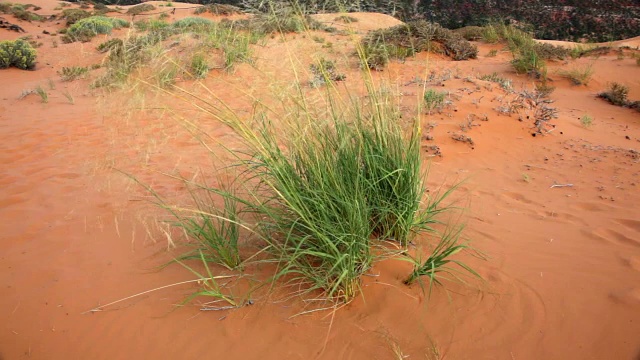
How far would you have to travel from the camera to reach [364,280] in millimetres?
2455

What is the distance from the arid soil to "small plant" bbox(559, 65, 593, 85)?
16.6 feet

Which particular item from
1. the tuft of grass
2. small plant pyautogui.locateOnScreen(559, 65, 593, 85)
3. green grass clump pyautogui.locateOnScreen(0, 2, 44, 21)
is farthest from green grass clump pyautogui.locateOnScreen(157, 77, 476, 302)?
green grass clump pyautogui.locateOnScreen(0, 2, 44, 21)

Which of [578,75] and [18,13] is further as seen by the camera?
[18,13]

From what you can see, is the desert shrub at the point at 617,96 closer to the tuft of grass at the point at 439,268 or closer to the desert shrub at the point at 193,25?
the tuft of grass at the point at 439,268

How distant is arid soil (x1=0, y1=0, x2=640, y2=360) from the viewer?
2094 mm

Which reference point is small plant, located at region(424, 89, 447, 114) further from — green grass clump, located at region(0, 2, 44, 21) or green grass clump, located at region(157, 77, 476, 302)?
green grass clump, located at region(0, 2, 44, 21)

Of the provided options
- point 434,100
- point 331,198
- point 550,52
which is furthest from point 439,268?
point 550,52

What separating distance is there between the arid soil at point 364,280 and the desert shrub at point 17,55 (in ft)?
29.9

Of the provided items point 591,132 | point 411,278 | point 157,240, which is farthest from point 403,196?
point 591,132

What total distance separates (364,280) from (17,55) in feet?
46.3

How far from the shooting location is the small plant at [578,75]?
30.1 ft

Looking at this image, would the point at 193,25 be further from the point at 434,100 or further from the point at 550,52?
the point at 550,52

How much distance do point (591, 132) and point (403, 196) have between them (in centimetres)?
463

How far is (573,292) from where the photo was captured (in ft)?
7.68
